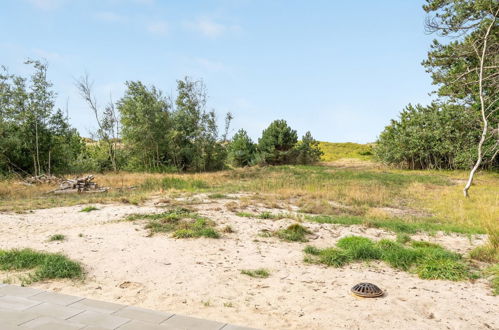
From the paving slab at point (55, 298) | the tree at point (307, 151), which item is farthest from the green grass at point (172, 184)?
the tree at point (307, 151)

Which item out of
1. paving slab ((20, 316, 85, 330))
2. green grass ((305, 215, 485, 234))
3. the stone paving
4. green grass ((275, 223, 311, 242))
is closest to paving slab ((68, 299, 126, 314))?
the stone paving

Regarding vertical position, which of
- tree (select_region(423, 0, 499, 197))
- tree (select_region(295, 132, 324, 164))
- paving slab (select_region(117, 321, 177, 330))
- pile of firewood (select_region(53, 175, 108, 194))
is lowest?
paving slab (select_region(117, 321, 177, 330))

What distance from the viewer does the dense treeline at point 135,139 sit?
20656 millimetres

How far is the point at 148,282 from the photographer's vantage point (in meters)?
4.74

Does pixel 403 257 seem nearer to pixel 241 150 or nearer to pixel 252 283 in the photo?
Answer: pixel 252 283

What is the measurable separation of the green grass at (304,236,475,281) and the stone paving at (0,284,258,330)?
9.44 feet

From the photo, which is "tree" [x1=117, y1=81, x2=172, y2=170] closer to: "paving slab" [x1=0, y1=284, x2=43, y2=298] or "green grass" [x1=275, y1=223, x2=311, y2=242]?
"green grass" [x1=275, y1=223, x2=311, y2=242]

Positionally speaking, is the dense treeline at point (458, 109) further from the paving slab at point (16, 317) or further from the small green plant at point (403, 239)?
the paving slab at point (16, 317)

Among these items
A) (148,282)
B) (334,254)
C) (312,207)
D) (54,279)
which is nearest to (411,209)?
(312,207)

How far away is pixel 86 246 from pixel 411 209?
955 centimetres

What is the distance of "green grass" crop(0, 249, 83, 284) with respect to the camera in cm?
479

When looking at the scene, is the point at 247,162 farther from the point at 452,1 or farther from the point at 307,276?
the point at 307,276

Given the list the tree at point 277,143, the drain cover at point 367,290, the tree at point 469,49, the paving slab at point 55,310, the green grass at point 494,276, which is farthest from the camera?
the tree at point 277,143

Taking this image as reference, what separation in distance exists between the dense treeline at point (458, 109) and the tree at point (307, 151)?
20.0ft
